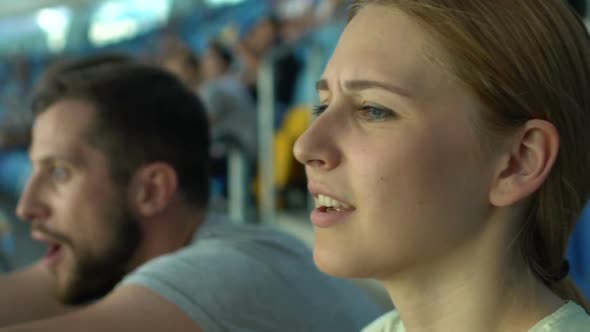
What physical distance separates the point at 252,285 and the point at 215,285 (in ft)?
0.24

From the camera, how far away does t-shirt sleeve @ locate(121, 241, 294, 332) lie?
97 centimetres

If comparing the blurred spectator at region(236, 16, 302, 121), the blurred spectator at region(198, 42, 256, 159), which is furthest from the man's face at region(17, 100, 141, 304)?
the blurred spectator at region(236, 16, 302, 121)

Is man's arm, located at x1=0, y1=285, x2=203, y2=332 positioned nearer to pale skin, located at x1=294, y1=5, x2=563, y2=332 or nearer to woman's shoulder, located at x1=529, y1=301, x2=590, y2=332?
pale skin, located at x1=294, y1=5, x2=563, y2=332

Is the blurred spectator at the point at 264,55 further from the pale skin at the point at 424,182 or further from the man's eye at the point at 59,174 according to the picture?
the pale skin at the point at 424,182

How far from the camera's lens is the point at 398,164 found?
658 millimetres

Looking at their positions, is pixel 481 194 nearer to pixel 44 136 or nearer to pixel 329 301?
pixel 329 301

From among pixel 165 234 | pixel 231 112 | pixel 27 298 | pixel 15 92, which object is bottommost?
pixel 27 298

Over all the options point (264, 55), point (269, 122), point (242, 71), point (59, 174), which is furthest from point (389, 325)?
point (242, 71)

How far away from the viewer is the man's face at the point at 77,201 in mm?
1283

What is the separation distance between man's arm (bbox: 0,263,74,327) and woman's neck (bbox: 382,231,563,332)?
98 cm

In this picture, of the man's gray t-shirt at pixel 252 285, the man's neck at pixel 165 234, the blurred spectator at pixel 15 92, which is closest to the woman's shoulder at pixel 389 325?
the man's gray t-shirt at pixel 252 285

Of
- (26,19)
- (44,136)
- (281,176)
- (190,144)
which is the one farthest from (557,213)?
(26,19)

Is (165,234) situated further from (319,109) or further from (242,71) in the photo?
(242,71)

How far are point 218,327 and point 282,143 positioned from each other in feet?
8.81
